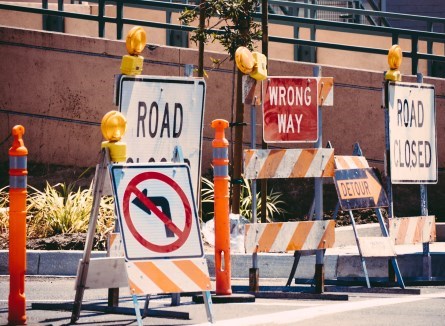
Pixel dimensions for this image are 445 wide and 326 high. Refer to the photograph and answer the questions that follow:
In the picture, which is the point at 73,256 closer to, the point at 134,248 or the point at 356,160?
the point at 356,160

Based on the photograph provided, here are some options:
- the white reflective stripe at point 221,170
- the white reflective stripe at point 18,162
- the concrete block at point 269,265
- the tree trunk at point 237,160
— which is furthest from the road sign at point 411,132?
the white reflective stripe at point 18,162

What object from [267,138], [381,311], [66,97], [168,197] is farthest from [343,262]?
[66,97]

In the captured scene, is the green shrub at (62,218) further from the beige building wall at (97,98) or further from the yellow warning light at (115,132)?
the yellow warning light at (115,132)

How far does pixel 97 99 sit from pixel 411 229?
267 inches

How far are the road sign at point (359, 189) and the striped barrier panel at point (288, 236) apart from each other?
56cm

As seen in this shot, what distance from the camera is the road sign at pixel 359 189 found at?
486 inches

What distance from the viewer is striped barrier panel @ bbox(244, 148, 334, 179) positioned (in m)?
11.5

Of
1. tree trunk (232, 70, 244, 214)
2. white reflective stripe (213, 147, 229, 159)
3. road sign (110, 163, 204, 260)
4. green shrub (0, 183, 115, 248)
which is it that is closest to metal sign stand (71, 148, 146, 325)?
road sign (110, 163, 204, 260)

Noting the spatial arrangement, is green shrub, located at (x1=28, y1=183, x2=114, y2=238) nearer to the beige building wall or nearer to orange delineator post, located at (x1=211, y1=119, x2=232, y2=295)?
the beige building wall

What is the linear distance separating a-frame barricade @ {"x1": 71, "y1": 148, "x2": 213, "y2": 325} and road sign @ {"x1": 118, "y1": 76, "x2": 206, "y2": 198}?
Answer: 71cm

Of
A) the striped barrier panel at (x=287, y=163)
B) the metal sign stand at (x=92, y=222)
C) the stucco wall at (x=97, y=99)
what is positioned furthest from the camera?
the stucco wall at (x=97, y=99)

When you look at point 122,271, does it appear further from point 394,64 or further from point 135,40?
point 394,64

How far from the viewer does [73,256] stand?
13805mm

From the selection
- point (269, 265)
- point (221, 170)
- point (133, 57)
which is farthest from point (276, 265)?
point (133, 57)
